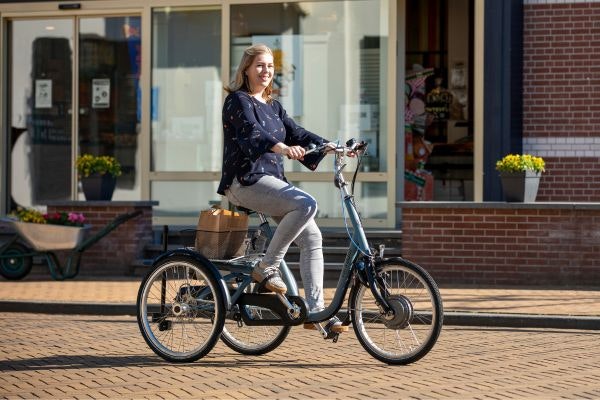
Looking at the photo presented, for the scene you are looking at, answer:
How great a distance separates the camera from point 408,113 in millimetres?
15883

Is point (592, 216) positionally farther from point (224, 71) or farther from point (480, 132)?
point (224, 71)

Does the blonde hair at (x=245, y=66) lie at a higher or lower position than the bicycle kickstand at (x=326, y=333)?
higher

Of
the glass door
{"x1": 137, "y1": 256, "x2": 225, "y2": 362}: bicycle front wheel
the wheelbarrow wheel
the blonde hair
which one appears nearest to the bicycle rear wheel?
{"x1": 137, "y1": 256, "x2": 225, "y2": 362}: bicycle front wheel

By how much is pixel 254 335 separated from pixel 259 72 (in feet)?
5.53

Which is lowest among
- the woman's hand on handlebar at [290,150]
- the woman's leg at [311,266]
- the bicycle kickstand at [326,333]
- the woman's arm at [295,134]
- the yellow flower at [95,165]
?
the bicycle kickstand at [326,333]

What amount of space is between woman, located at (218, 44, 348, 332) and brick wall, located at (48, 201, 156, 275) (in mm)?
6420

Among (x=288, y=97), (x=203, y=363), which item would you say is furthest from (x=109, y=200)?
(x=203, y=363)

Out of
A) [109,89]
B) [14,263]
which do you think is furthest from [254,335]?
[109,89]

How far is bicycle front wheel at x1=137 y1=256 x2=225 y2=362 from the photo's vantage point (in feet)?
24.5

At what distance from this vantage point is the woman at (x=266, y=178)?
7316mm

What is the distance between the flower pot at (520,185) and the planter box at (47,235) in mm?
4540

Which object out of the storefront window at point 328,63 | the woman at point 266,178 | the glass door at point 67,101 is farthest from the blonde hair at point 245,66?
the glass door at point 67,101

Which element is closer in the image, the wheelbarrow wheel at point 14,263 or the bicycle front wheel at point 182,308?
the bicycle front wheel at point 182,308

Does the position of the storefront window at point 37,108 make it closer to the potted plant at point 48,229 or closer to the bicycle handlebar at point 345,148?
the potted plant at point 48,229
